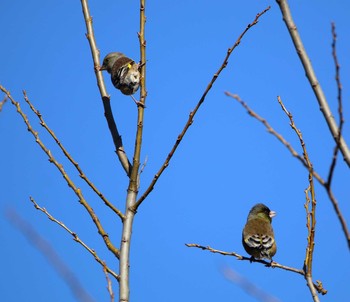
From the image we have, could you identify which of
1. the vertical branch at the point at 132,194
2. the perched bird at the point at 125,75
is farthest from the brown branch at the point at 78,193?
the perched bird at the point at 125,75

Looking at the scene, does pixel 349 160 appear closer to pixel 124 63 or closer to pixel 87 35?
Answer: pixel 87 35

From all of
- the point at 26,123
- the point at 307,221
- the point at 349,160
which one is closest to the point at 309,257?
the point at 307,221

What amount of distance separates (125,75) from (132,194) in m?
6.01

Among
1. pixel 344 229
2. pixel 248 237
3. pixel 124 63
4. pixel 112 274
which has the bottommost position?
pixel 344 229

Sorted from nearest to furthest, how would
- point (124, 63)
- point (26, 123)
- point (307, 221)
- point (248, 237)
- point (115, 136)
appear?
point (26, 123)
point (307, 221)
point (115, 136)
point (248, 237)
point (124, 63)

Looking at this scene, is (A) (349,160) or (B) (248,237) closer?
(A) (349,160)

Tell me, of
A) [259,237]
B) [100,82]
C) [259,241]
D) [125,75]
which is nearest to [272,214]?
[259,237]

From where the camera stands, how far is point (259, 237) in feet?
26.2

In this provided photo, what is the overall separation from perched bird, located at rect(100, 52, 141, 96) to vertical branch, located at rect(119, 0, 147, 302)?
4.93 metres

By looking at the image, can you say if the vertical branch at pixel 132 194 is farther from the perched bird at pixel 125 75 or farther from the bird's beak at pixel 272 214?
the bird's beak at pixel 272 214

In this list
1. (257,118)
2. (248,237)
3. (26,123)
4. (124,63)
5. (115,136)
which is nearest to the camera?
(257,118)

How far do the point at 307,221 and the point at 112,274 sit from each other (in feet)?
4.86

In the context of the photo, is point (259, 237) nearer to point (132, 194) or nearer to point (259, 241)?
point (259, 241)

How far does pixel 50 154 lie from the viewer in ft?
11.3
